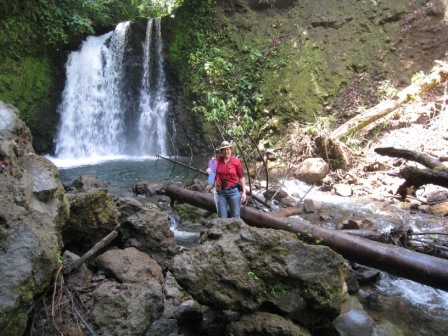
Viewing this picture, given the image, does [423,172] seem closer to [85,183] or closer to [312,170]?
[312,170]

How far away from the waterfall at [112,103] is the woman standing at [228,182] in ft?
31.4

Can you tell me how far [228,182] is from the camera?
5031mm

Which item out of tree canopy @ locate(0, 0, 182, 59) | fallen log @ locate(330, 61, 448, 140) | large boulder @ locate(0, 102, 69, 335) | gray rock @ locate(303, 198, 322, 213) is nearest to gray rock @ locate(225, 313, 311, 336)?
large boulder @ locate(0, 102, 69, 335)

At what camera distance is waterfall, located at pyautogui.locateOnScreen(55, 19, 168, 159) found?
551 inches

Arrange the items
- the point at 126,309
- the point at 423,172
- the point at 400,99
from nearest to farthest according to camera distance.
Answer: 1. the point at 126,309
2. the point at 423,172
3. the point at 400,99

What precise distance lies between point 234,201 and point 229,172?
1.51ft

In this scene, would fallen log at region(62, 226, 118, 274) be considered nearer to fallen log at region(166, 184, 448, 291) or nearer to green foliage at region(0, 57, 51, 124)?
fallen log at region(166, 184, 448, 291)

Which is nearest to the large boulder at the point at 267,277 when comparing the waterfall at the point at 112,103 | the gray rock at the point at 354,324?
the gray rock at the point at 354,324

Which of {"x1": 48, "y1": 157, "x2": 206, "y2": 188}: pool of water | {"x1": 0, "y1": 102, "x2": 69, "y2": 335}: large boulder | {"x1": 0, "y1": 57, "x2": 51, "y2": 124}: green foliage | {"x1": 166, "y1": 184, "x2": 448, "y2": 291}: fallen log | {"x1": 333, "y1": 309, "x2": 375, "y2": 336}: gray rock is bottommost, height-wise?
{"x1": 48, "y1": 157, "x2": 206, "y2": 188}: pool of water

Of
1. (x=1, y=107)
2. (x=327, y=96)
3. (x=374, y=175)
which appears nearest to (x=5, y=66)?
(x=1, y=107)

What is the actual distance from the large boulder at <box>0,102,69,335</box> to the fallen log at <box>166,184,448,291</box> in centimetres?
275

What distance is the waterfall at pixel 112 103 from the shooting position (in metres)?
14.0

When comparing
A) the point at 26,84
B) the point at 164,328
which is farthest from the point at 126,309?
the point at 26,84

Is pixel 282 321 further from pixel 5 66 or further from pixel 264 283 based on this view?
pixel 5 66
